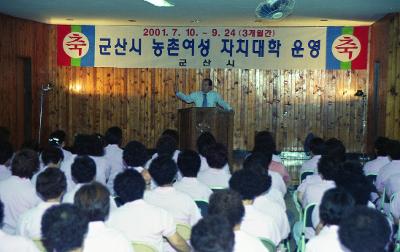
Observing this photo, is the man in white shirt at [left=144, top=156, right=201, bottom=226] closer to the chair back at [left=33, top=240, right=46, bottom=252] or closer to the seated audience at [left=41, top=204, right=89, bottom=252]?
the chair back at [left=33, top=240, right=46, bottom=252]

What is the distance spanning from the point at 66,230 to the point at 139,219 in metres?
0.89

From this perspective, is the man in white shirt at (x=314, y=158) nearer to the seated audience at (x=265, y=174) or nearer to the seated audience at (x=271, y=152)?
the seated audience at (x=271, y=152)

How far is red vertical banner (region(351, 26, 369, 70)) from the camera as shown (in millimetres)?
12055

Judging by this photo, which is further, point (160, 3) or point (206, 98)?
point (206, 98)

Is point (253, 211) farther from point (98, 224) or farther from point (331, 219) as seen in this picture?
point (98, 224)

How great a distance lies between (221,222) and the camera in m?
2.44

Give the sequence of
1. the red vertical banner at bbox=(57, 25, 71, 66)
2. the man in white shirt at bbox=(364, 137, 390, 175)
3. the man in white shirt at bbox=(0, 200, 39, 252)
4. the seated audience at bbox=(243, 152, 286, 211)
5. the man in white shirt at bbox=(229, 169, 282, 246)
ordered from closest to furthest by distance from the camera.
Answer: the man in white shirt at bbox=(0, 200, 39, 252)
the man in white shirt at bbox=(229, 169, 282, 246)
the seated audience at bbox=(243, 152, 286, 211)
the man in white shirt at bbox=(364, 137, 390, 175)
the red vertical banner at bbox=(57, 25, 71, 66)

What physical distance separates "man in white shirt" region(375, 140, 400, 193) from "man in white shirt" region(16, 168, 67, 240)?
314 centimetres

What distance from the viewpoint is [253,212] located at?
370cm

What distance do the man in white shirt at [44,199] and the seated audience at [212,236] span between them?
145cm

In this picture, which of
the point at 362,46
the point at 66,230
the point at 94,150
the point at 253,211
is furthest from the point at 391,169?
the point at 362,46

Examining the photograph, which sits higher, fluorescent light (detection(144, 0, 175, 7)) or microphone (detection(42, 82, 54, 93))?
fluorescent light (detection(144, 0, 175, 7))

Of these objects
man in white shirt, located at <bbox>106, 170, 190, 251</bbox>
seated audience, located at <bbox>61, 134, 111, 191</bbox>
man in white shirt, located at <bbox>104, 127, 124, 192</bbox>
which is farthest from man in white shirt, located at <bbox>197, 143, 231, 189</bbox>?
man in white shirt, located at <bbox>106, 170, 190, 251</bbox>

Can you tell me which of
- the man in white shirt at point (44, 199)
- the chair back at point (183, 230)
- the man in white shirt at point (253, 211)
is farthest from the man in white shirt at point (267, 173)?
the man in white shirt at point (44, 199)
